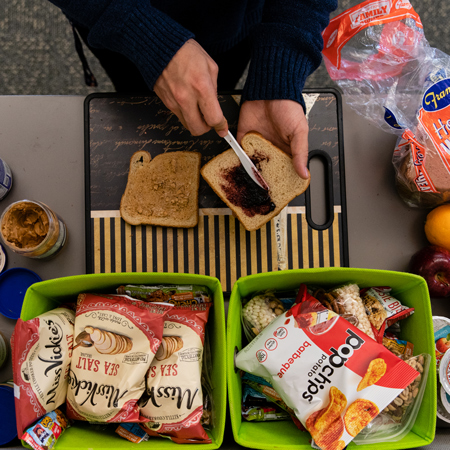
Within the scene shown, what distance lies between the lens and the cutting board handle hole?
3.21 ft

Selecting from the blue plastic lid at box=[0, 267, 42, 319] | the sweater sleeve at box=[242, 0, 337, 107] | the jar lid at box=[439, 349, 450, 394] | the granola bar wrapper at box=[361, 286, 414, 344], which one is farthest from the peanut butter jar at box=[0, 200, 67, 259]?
the jar lid at box=[439, 349, 450, 394]

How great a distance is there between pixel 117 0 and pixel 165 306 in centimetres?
63

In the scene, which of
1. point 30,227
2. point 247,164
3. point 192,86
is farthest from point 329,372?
point 30,227

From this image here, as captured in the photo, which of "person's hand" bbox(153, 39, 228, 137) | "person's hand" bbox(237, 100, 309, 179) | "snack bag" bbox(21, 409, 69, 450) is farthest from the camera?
"person's hand" bbox(237, 100, 309, 179)

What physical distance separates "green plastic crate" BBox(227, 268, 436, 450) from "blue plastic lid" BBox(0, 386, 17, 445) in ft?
1.66

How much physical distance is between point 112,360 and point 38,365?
0.44 ft

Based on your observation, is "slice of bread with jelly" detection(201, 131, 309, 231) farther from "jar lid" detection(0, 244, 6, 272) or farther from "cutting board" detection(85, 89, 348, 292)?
"jar lid" detection(0, 244, 6, 272)

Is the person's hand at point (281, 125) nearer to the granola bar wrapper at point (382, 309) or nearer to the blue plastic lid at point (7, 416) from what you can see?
the granola bar wrapper at point (382, 309)

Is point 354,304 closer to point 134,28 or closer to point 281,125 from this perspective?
point 281,125

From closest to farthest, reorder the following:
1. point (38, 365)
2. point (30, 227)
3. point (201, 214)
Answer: point (38, 365)
point (30, 227)
point (201, 214)

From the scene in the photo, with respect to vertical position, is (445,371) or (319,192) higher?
(319,192)

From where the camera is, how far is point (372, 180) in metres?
1.00

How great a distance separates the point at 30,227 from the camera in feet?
2.88

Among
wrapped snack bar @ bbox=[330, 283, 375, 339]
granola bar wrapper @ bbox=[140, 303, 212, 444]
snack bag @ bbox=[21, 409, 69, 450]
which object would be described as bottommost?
snack bag @ bbox=[21, 409, 69, 450]
